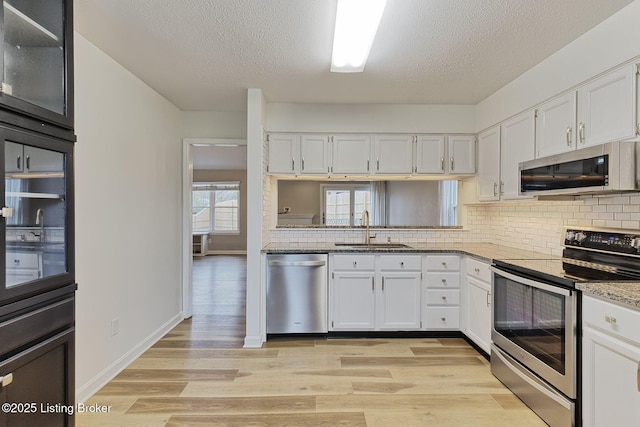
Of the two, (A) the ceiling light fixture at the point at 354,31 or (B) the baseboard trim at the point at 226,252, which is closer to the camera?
(A) the ceiling light fixture at the point at 354,31

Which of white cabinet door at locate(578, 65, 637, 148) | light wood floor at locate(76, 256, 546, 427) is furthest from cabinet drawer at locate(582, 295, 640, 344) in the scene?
white cabinet door at locate(578, 65, 637, 148)

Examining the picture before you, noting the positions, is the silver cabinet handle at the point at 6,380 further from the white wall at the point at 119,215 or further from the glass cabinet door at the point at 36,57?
the glass cabinet door at the point at 36,57

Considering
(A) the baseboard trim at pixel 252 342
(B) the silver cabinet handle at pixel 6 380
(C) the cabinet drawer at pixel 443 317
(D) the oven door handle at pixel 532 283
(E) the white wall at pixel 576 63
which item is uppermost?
(E) the white wall at pixel 576 63

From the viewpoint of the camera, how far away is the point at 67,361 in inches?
67.0

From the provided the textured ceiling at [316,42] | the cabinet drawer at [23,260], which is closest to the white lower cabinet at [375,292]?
the textured ceiling at [316,42]

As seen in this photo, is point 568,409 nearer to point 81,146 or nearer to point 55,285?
point 55,285

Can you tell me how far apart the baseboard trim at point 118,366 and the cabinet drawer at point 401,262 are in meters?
2.24

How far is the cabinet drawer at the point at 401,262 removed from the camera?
3.38 m

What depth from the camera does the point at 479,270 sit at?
3021mm

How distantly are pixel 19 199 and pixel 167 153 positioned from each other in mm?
2188

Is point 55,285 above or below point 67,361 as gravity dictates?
above

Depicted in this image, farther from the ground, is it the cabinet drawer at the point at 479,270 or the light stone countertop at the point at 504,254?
the light stone countertop at the point at 504,254

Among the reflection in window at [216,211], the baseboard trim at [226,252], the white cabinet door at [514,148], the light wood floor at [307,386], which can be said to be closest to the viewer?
the light wood floor at [307,386]

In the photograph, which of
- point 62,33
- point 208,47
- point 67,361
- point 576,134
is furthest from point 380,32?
point 67,361
